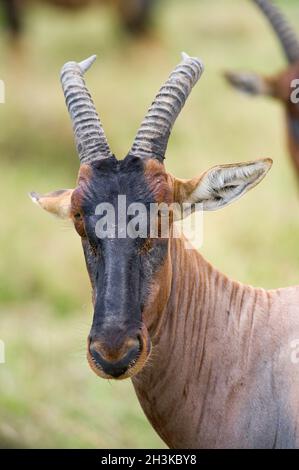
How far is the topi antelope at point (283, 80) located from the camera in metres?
12.3

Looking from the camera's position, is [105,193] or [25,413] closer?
[105,193]

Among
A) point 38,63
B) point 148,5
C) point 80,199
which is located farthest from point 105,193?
point 148,5

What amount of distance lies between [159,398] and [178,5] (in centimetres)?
2170

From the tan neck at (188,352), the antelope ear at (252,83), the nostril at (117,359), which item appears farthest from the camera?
the antelope ear at (252,83)

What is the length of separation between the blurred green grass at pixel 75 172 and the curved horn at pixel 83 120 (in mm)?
779

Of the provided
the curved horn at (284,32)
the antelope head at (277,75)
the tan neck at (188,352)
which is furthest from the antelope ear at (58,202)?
the curved horn at (284,32)

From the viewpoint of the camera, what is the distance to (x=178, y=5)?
27.4m

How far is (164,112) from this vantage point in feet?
21.8

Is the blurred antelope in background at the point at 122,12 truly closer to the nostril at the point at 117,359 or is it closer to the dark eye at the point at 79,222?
the dark eye at the point at 79,222

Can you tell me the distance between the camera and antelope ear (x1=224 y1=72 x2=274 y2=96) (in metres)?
12.8

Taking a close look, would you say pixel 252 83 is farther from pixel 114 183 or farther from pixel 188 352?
pixel 114 183

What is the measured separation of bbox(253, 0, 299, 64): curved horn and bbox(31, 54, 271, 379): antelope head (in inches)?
242

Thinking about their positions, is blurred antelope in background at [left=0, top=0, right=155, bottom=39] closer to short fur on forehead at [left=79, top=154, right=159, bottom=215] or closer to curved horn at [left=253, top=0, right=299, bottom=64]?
curved horn at [left=253, top=0, right=299, bottom=64]
